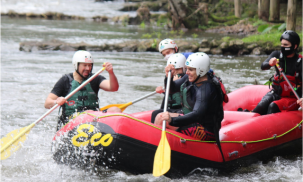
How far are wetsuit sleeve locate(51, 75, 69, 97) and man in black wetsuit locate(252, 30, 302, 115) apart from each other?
2.69 metres

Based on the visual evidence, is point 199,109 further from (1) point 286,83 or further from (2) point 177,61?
(1) point 286,83

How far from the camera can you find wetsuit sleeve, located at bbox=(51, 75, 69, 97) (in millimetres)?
4605

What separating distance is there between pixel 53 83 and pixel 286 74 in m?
6.35

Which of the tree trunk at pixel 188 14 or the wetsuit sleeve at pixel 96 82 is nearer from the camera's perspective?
the wetsuit sleeve at pixel 96 82

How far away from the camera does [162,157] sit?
3.70 metres

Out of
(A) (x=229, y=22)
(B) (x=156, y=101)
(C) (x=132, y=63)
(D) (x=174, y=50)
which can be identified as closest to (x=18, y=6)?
(A) (x=229, y=22)

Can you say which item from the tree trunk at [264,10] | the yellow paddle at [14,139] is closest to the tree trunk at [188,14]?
the tree trunk at [264,10]

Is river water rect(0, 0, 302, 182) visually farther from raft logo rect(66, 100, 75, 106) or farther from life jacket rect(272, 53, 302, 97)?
life jacket rect(272, 53, 302, 97)

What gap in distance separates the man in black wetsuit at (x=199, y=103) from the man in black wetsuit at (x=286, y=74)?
130cm

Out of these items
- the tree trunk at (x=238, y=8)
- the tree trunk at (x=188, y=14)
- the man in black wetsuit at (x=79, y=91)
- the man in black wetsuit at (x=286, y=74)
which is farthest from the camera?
the tree trunk at (x=238, y=8)

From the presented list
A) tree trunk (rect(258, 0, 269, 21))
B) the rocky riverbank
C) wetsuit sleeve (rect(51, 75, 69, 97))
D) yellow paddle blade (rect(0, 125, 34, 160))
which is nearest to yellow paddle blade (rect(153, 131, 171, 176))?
wetsuit sleeve (rect(51, 75, 69, 97))

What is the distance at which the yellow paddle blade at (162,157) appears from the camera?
3666mm

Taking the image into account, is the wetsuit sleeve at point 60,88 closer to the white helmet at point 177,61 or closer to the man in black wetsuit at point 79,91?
the man in black wetsuit at point 79,91

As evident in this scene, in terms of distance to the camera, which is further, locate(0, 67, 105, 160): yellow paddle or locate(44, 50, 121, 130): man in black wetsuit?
locate(44, 50, 121, 130): man in black wetsuit
